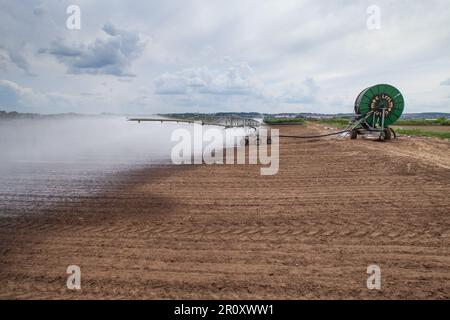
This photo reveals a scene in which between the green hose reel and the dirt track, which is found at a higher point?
the green hose reel

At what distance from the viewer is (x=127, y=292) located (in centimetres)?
449

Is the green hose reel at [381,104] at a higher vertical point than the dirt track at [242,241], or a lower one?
higher

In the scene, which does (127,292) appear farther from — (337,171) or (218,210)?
(337,171)

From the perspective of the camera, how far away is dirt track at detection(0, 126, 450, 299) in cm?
460

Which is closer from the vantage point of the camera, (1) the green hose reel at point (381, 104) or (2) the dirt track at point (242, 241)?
(2) the dirt track at point (242, 241)

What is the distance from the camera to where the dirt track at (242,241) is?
15.1 feet

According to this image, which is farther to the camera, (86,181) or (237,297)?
(86,181)

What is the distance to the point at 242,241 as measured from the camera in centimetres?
615

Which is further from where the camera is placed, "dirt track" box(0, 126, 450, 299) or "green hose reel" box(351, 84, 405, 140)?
"green hose reel" box(351, 84, 405, 140)

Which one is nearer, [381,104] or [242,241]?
[242,241]

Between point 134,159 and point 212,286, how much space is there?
46.0 ft

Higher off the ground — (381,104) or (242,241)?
(381,104)

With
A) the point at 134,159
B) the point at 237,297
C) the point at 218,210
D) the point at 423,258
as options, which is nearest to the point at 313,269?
the point at 237,297

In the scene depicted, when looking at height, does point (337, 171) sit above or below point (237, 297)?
above
